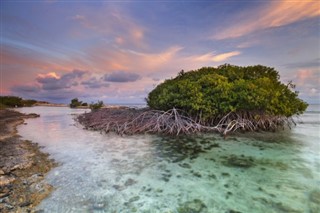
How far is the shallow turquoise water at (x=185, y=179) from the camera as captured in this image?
305 cm

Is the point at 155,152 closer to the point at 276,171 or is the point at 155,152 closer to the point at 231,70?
the point at 276,171

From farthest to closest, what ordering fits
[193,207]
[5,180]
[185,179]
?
1. [185,179]
2. [5,180]
3. [193,207]

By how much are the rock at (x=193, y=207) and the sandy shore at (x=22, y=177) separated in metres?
2.12

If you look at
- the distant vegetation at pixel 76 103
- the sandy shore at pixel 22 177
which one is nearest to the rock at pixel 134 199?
the sandy shore at pixel 22 177

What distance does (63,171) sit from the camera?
4.40m

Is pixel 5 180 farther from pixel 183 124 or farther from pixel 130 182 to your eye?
pixel 183 124

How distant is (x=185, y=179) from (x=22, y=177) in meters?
3.18

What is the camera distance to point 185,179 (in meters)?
4.04

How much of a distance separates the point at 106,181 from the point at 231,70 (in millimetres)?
10411

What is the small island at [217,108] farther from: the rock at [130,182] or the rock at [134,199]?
the rock at [134,199]

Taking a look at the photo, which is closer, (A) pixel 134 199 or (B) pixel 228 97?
(A) pixel 134 199

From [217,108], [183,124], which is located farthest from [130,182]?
[217,108]

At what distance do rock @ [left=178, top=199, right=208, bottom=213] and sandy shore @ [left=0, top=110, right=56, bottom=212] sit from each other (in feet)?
6.94

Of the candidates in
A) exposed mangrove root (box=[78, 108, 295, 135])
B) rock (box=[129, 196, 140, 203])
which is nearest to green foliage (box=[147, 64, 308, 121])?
exposed mangrove root (box=[78, 108, 295, 135])
